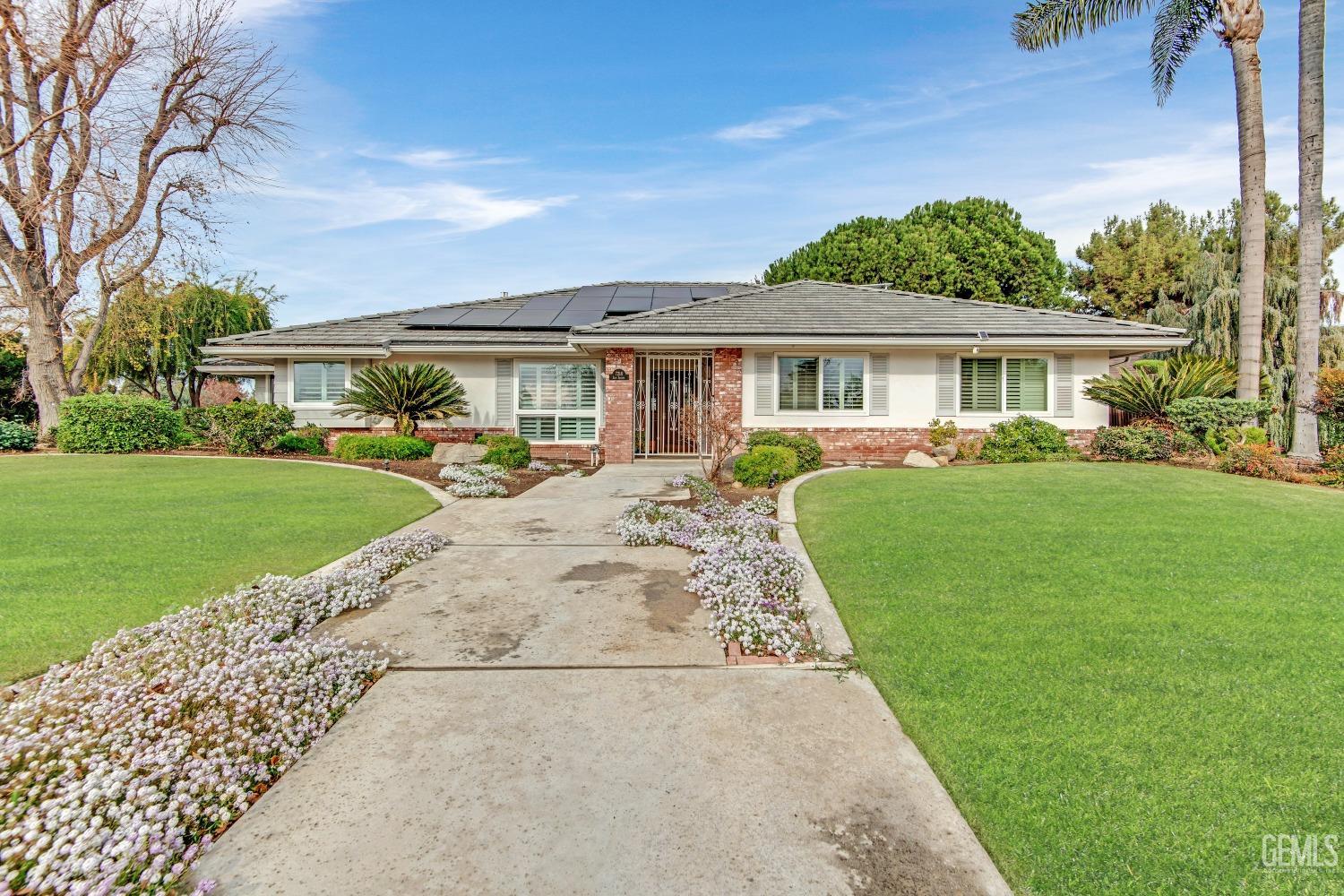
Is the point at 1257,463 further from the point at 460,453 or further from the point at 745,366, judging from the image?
the point at 460,453

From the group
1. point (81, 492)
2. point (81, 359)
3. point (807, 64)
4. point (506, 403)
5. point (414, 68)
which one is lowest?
point (81, 492)

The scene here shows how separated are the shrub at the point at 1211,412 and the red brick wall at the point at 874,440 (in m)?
2.81

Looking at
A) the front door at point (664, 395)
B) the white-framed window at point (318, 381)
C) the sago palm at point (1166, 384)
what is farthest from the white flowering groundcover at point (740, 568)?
the white-framed window at point (318, 381)

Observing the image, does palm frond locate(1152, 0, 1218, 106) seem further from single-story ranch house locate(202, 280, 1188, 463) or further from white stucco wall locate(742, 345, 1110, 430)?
white stucco wall locate(742, 345, 1110, 430)

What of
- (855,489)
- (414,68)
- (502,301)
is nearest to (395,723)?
(855,489)

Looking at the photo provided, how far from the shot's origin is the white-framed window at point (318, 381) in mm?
16250

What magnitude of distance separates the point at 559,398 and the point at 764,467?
7.64 metres

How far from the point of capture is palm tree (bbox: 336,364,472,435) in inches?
556

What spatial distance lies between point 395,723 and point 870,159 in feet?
60.6

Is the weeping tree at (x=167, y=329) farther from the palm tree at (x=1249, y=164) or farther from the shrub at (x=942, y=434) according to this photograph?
the palm tree at (x=1249, y=164)

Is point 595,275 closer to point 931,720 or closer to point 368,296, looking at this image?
point 368,296

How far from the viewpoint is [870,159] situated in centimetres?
1736

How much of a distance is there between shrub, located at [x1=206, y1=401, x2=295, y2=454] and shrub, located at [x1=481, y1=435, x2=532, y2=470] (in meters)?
5.02

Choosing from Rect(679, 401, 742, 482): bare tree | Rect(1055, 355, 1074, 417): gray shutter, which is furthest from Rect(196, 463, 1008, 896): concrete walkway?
Rect(1055, 355, 1074, 417): gray shutter
